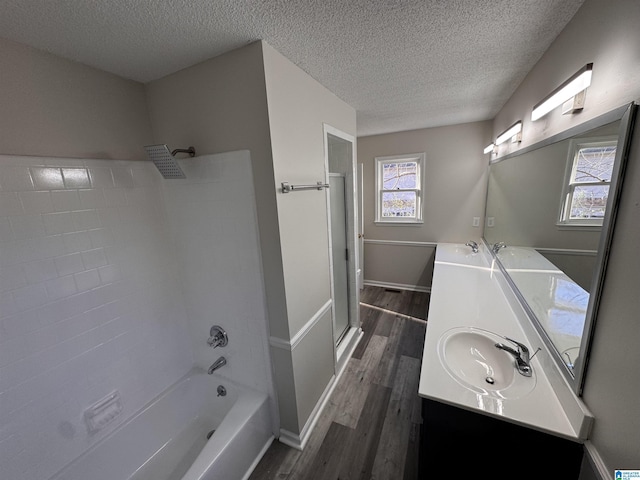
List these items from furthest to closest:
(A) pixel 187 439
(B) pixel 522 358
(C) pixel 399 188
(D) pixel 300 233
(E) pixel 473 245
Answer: (C) pixel 399 188 → (E) pixel 473 245 → (A) pixel 187 439 → (D) pixel 300 233 → (B) pixel 522 358

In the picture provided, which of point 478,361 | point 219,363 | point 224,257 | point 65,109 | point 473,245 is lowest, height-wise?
point 219,363

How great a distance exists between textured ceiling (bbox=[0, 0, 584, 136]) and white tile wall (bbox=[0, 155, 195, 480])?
0.57m

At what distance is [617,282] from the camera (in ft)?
2.55

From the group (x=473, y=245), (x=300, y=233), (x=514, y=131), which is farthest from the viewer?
(x=473, y=245)

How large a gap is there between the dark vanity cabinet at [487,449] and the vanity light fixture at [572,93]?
1.34 meters

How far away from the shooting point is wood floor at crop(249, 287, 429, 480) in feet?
5.08

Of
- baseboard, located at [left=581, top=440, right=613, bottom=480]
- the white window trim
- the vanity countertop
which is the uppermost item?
the white window trim

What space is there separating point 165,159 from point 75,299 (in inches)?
34.8

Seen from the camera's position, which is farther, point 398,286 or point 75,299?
point 398,286

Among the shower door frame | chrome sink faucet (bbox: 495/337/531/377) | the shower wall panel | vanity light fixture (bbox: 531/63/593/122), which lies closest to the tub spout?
the shower wall panel

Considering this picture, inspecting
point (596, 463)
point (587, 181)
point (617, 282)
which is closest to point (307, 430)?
point (596, 463)

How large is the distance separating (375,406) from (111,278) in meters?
2.07

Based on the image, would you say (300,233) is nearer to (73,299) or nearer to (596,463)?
(73,299)

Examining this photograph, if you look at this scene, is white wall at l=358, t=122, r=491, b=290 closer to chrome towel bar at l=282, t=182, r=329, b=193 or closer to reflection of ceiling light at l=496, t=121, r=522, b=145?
reflection of ceiling light at l=496, t=121, r=522, b=145
